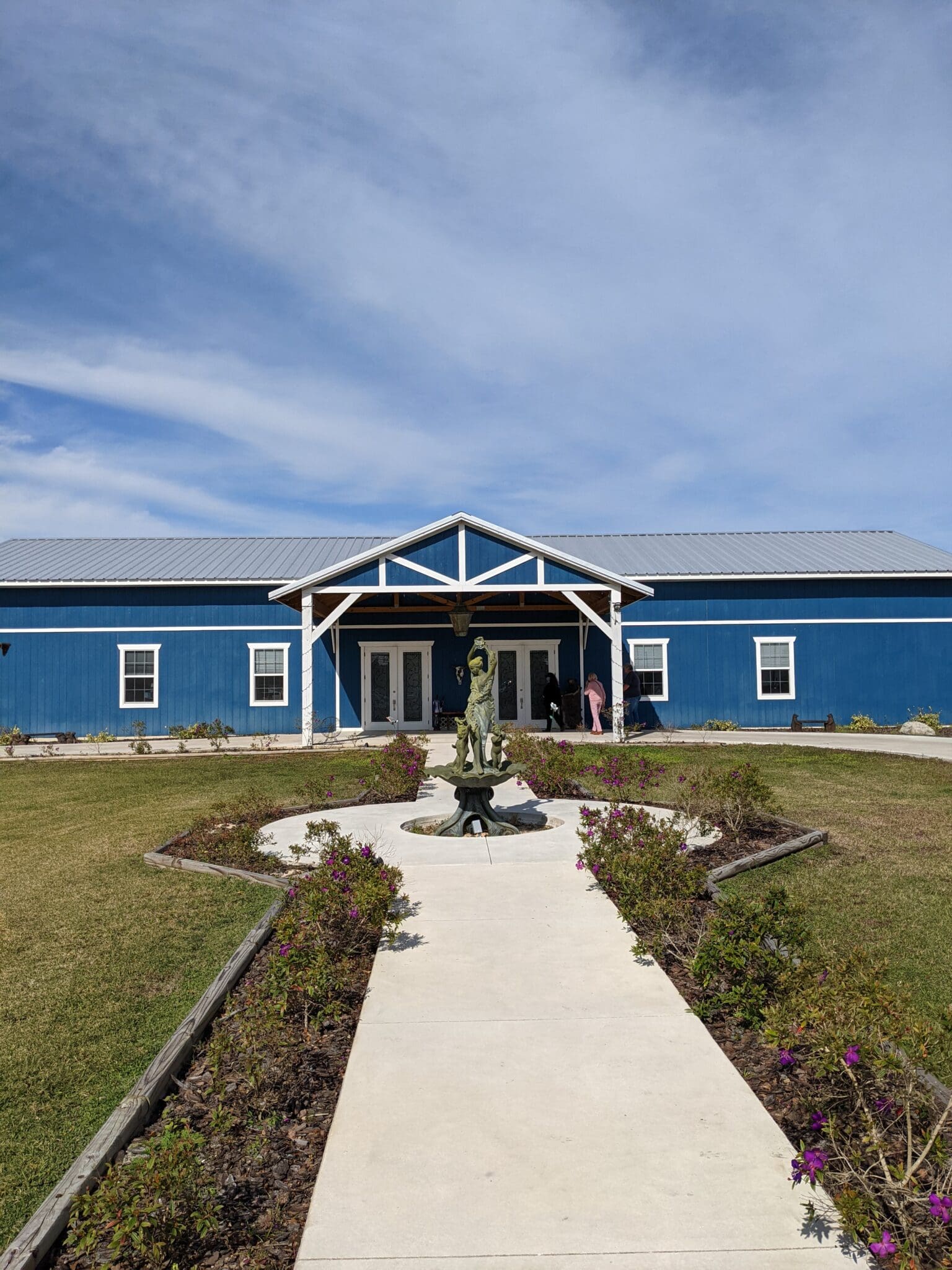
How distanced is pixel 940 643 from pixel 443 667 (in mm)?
13830

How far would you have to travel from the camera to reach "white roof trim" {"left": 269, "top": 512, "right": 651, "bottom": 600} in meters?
20.0

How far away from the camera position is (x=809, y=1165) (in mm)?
2953

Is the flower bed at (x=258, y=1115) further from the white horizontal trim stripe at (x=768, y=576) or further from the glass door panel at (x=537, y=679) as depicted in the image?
the white horizontal trim stripe at (x=768, y=576)

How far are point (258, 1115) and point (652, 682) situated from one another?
21514 mm

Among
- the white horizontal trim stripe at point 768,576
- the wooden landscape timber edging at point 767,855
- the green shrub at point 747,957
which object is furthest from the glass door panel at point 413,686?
the green shrub at point 747,957

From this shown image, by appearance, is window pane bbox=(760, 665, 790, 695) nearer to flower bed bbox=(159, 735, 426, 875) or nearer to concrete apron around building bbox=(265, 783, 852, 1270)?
flower bed bbox=(159, 735, 426, 875)

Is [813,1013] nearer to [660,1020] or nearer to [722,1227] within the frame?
[722,1227]

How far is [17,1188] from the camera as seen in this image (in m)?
3.36

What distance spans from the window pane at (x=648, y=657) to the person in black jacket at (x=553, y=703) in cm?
261

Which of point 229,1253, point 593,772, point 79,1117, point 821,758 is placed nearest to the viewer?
point 229,1253

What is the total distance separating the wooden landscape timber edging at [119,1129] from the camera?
2869mm

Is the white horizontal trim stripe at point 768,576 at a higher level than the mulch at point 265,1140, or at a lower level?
higher

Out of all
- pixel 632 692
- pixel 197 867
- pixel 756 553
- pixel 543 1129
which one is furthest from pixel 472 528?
pixel 543 1129

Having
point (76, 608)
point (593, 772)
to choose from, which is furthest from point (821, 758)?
point (76, 608)
